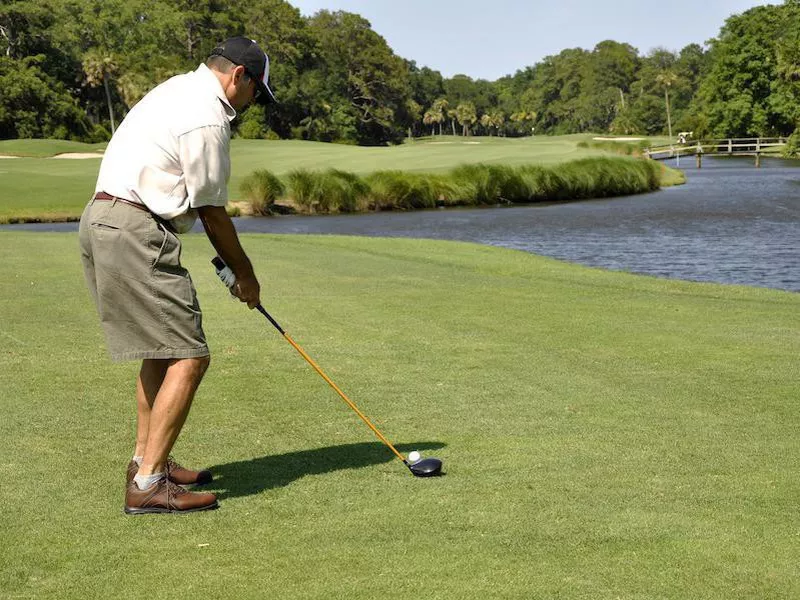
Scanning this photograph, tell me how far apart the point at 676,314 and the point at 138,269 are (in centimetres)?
920

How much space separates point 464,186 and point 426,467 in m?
45.9

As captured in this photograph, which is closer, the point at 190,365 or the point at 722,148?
the point at 190,365

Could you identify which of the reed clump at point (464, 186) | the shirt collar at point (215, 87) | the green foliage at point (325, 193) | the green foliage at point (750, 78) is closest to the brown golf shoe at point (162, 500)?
the shirt collar at point (215, 87)

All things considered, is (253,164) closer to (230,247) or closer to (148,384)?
(148,384)

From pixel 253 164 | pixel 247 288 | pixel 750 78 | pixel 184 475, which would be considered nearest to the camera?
pixel 247 288

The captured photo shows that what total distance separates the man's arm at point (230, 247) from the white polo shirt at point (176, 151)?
0.08 m

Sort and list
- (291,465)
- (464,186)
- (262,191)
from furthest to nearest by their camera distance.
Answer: (464,186) → (262,191) → (291,465)

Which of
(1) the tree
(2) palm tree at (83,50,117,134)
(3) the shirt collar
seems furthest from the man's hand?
(1) the tree

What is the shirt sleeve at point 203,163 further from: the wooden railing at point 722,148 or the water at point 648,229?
the wooden railing at point 722,148

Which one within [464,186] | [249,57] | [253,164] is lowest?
[464,186]

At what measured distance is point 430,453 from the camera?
267 inches

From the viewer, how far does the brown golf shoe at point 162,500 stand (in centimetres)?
556

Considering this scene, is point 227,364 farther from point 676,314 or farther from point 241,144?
point 241,144

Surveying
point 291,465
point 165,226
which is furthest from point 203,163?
point 291,465
